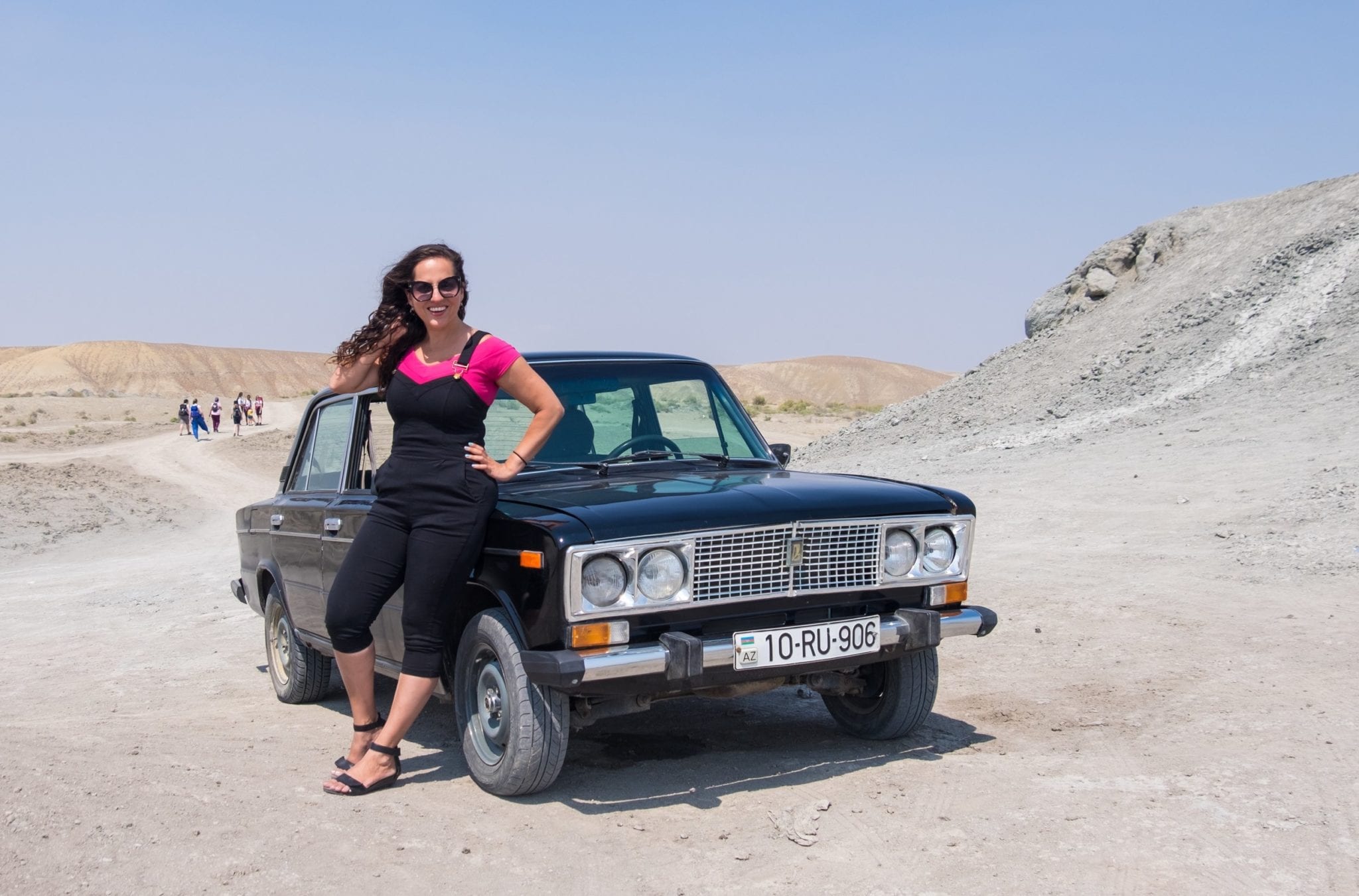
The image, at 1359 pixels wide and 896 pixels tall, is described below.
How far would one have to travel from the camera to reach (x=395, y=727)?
4801mm

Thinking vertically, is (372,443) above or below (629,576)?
above

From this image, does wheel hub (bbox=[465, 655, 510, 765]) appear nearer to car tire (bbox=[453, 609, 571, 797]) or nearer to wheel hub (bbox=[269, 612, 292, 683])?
car tire (bbox=[453, 609, 571, 797])

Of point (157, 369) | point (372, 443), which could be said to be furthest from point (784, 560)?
point (157, 369)

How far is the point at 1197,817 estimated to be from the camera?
4340 mm

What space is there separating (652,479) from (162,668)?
5.02 metres

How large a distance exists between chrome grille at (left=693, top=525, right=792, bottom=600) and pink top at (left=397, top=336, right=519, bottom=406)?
1.01 metres

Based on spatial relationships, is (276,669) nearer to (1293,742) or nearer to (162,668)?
(162,668)

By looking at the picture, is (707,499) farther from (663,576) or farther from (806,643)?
(806,643)

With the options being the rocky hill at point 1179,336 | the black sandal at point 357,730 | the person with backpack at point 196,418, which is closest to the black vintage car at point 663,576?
the black sandal at point 357,730

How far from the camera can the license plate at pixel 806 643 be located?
4504mm

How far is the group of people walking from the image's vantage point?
1727 inches

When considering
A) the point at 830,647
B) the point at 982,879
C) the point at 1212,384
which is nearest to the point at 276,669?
the point at 830,647

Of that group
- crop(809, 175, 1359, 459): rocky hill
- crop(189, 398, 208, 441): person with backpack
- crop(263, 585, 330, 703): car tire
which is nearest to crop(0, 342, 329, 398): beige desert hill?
crop(189, 398, 208, 441): person with backpack

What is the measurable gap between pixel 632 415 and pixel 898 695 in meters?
1.75
